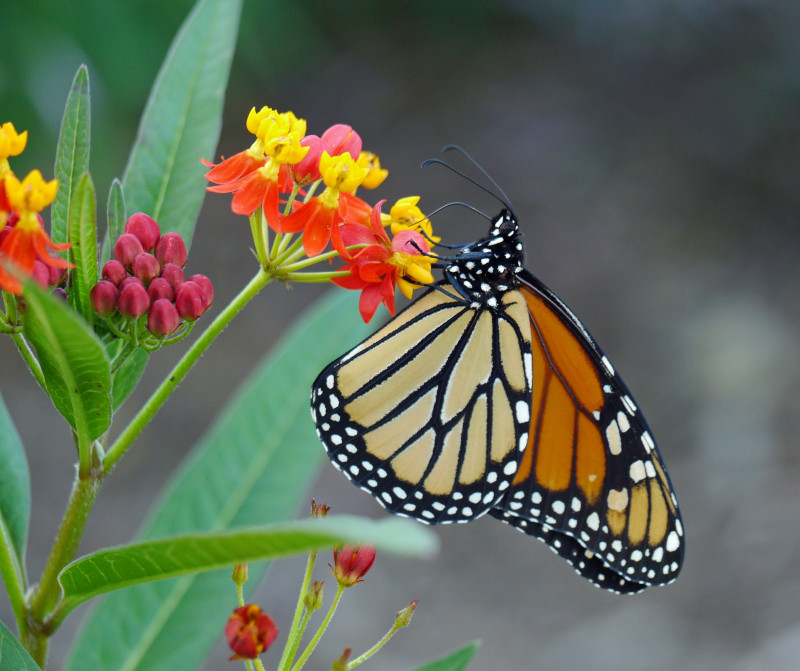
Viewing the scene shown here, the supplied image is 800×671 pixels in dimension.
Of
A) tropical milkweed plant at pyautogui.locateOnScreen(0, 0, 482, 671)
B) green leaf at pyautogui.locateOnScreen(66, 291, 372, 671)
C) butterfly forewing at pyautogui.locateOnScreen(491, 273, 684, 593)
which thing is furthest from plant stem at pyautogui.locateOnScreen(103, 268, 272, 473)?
butterfly forewing at pyautogui.locateOnScreen(491, 273, 684, 593)

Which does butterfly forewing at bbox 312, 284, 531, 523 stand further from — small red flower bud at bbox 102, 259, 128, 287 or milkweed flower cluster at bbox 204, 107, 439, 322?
small red flower bud at bbox 102, 259, 128, 287

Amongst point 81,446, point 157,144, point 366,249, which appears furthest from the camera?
point 157,144

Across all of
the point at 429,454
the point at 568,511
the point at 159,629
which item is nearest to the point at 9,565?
the point at 159,629

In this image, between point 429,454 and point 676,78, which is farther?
point 676,78

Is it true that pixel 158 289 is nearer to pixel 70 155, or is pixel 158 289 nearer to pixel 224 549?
pixel 70 155

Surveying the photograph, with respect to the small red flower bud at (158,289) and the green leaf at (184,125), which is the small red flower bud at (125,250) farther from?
the green leaf at (184,125)

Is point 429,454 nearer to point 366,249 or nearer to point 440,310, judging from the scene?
point 440,310

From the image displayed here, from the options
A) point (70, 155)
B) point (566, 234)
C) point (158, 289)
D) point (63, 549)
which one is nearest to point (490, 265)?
point (158, 289)
